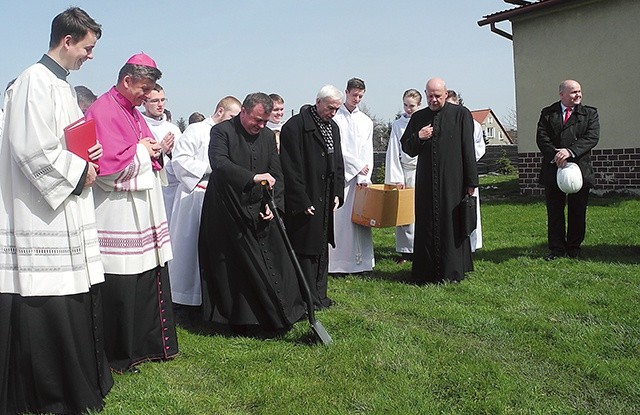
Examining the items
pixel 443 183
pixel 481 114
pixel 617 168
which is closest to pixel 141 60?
pixel 443 183

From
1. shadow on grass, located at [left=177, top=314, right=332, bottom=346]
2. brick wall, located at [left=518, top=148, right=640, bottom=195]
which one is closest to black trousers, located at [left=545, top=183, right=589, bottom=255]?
shadow on grass, located at [left=177, top=314, right=332, bottom=346]

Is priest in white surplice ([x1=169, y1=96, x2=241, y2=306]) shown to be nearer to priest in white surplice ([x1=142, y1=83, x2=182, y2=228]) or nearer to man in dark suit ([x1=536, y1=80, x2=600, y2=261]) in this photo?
priest in white surplice ([x1=142, y1=83, x2=182, y2=228])

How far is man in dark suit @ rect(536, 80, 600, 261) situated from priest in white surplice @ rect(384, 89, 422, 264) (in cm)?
161

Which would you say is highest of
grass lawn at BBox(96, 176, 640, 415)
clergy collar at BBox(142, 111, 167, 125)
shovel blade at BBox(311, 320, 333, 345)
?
clergy collar at BBox(142, 111, 167, 125)

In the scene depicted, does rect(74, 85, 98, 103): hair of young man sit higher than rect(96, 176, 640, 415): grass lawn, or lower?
higher

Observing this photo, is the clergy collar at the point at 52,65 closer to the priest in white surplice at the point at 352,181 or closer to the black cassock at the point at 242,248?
the black cassock at the point at 242,248

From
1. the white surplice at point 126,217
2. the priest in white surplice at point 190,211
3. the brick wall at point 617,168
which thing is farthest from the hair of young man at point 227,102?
the brick wall at point 617,168

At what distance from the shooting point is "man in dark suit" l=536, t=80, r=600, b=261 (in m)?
8.16

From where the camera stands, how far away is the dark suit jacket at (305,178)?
251 inches

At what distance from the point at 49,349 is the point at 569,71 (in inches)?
558

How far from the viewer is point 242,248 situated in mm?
5637

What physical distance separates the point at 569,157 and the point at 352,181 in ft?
8.41

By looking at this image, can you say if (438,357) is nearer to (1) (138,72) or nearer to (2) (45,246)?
(2) (45,246)

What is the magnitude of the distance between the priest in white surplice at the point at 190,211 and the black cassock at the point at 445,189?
2226mm
